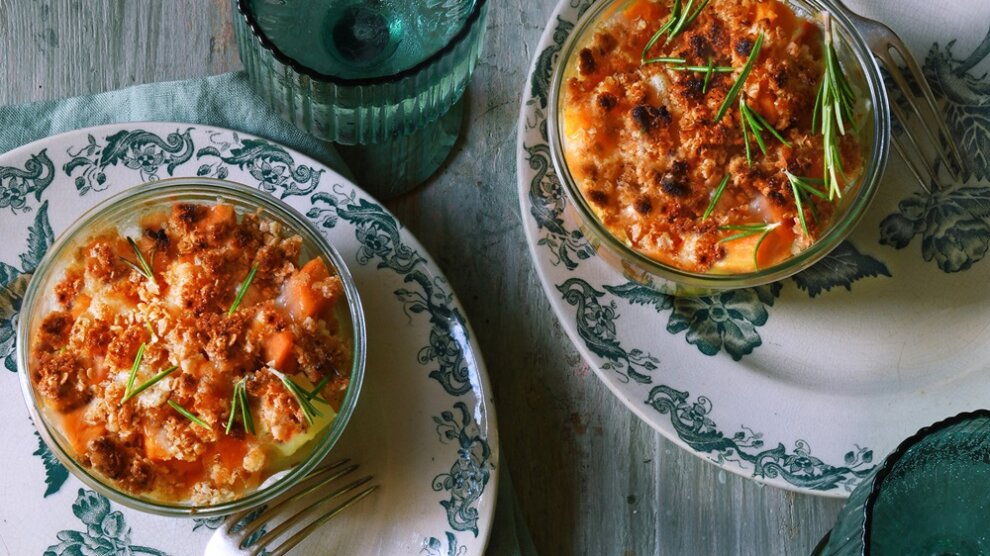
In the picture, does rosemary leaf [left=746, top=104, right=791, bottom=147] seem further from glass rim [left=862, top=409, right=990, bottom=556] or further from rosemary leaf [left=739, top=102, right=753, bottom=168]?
glass rim [left=862, top=409, right=990, bottom=556]

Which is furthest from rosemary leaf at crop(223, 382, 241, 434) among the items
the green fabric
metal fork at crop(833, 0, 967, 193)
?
metal fork at crop(833, 0, 967, 193)

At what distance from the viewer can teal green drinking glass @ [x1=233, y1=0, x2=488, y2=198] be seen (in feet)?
6.64

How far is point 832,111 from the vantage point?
6.06 feet

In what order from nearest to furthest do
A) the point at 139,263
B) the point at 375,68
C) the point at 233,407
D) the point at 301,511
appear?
the point at 233,407 → the point at 139,263 → the point at 301,511 → the point at 375,68

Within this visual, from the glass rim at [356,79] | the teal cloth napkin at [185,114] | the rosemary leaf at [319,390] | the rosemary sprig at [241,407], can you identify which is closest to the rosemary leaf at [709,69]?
the glass rim at [356,79]

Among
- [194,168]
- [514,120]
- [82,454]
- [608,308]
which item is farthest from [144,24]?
[608,308]

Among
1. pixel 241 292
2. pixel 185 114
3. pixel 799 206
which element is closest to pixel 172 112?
pixel 185 114

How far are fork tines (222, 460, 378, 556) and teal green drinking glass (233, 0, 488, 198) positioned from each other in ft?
1.96

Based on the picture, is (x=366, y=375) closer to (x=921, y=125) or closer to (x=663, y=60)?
(x=663, y=60)

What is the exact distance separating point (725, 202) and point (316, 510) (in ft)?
3.14

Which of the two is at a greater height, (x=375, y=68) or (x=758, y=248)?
(x=375, y=68)

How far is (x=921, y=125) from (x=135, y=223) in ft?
5.04

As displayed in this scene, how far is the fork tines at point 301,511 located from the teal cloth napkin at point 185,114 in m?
0.31

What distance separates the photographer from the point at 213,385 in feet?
5.79
